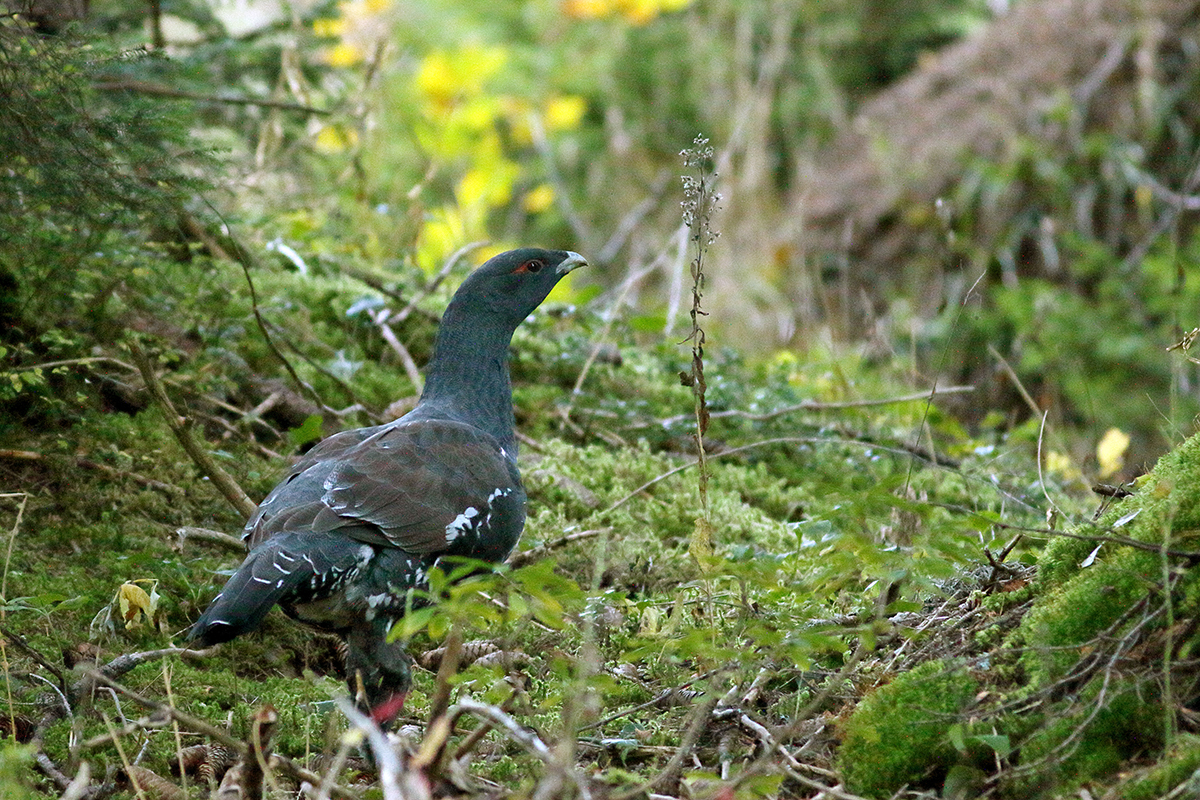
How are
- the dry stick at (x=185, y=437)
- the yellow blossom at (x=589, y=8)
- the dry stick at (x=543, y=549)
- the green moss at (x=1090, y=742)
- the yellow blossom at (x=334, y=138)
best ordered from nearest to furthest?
the green moss at (x=1090, y=742) → the dry stick at (x=185, y=437) → the dry stick at (x=543, y=549) → the yellow blossom at (x=334, y=138) → the yellow blossom at (x=589, y=8)

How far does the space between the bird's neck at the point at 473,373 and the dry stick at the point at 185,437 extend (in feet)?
2.55

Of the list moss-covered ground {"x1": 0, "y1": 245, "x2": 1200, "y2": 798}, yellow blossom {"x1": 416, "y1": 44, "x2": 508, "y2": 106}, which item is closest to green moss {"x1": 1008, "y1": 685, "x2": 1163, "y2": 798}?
moss-covered ground {"x1": 0, "y1": 245, "x2": 1200, "y2": 798}

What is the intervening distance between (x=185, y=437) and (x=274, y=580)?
94 cm

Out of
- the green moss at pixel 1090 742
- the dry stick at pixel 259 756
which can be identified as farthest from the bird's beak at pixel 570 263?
the green moss at pixel 1090 742

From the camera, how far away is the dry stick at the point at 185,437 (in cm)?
404

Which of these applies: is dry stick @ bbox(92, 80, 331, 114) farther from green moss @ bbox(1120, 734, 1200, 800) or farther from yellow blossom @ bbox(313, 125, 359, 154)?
green moss @ bbox(1120, 734, 1200, 800)

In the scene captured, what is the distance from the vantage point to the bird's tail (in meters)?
3.43

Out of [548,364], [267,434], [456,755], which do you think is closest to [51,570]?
[267,434]

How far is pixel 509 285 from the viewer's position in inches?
197

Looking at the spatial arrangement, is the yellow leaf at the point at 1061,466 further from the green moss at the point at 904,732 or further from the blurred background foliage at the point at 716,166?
the green moss at the point at 904,732

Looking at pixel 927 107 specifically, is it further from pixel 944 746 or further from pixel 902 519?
pixel 944 746

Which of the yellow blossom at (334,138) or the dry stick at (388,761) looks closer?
the dry stick at (388,761)

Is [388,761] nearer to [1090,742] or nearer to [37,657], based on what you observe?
[1090,742]

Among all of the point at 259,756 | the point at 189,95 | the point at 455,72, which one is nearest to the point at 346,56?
the point at 455,72
